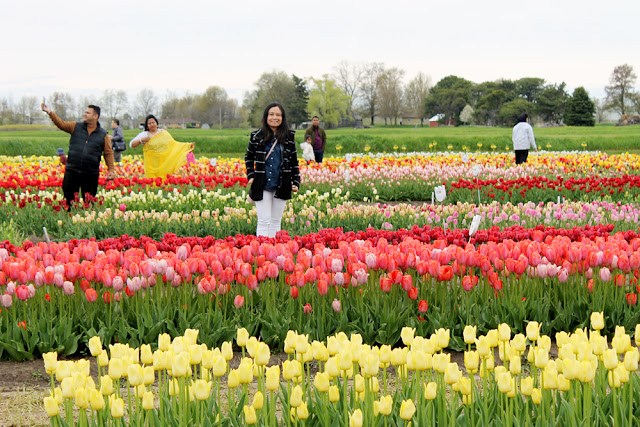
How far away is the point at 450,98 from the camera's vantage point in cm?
9888

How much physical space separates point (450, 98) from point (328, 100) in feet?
63.4

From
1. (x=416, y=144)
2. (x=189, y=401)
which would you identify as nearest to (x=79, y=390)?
(x=189, y=401)

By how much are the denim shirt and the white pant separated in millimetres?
164

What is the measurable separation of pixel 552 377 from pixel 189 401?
1.34 metres

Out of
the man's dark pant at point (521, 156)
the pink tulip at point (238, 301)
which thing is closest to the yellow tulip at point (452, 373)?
the pink tulip at point (238, 301)

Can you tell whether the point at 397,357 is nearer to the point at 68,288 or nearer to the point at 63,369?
the point at 63,369

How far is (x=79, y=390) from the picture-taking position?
7.41 feet

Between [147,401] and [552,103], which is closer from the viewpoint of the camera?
[147,401]

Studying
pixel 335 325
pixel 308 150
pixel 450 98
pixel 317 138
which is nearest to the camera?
pixel 335 325

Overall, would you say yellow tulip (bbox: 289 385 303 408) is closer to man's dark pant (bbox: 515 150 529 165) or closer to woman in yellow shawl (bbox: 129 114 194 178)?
woman in yellow shawl (bbox: 129 114 194 178)

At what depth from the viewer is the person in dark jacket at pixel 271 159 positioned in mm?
7348

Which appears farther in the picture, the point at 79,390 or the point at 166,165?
the point at 166,165

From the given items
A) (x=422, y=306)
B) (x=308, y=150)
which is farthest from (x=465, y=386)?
(x=308, y=150)

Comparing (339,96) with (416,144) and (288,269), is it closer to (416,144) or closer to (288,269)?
(416,144)
